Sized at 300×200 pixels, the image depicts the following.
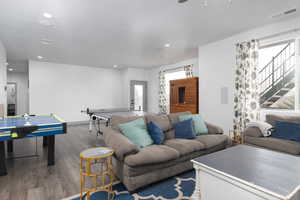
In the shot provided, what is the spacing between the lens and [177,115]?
3.29 m

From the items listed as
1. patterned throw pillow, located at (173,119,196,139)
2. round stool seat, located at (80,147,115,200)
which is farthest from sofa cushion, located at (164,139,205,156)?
round stool seat, located at (80,147,115,200)

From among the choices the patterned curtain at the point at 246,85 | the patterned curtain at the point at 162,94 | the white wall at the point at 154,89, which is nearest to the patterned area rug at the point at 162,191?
the patterned curtain at the point at 246,85

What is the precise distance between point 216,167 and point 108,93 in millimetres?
6978

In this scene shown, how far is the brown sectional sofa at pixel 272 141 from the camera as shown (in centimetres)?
242

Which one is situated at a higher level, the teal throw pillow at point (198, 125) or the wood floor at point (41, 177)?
the teal throw pillow at point (198, 125)

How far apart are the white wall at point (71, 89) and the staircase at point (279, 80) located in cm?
611

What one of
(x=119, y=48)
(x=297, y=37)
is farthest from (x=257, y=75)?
(x=119, y=48)

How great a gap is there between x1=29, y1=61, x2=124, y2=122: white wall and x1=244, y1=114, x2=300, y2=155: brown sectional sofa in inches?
243

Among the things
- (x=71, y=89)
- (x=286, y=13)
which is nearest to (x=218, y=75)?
(x=286, y=13)

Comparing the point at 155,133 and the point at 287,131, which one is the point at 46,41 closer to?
the point at 155,133

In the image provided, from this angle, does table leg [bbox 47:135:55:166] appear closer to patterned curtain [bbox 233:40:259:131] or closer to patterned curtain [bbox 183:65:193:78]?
patterned curtain [bbox 233:40:259:131]

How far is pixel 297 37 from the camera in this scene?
304 cm

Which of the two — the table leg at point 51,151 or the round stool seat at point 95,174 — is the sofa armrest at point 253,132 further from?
the table leg at point 51,151

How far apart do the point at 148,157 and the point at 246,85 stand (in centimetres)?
296
